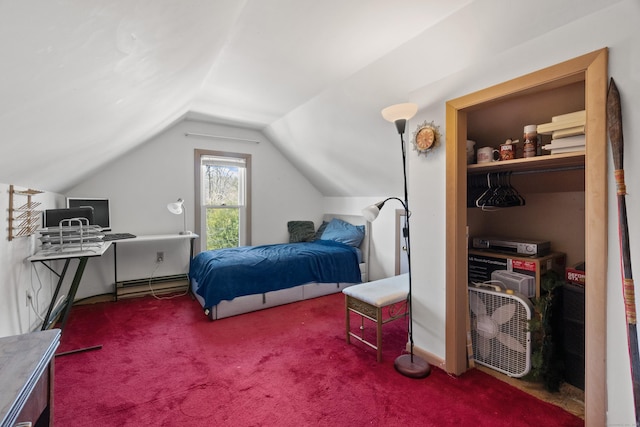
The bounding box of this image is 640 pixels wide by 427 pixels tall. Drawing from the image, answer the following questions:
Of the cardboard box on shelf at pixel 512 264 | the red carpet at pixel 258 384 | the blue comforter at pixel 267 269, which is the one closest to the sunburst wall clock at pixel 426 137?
the cardboard box on shelf at pixel 512 264

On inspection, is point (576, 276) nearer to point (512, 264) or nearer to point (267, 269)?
point (512, 264)

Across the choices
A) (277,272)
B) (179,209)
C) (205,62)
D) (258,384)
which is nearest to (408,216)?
(258,384)

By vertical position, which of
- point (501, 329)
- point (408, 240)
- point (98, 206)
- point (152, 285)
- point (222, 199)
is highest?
point (222, 199)

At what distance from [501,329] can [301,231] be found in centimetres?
328

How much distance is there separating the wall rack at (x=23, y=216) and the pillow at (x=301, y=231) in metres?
3.11

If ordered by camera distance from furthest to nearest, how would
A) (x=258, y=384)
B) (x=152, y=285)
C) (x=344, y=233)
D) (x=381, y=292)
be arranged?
(x=344, y=233), (x=152, y=285), (x=381, y=292), (x=258, y=384)

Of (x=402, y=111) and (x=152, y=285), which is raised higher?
(x=402, y=111)

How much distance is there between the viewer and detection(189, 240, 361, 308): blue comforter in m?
3.06

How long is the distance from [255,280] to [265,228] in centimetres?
161

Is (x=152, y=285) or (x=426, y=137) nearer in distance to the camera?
(x=426, y=137)

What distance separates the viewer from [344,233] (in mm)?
4359

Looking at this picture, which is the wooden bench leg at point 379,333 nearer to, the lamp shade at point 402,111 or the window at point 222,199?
the lamp shade at point 402,111

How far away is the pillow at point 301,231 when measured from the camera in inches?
189

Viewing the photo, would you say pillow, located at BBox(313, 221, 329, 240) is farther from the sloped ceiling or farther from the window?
the sloped ceiling
